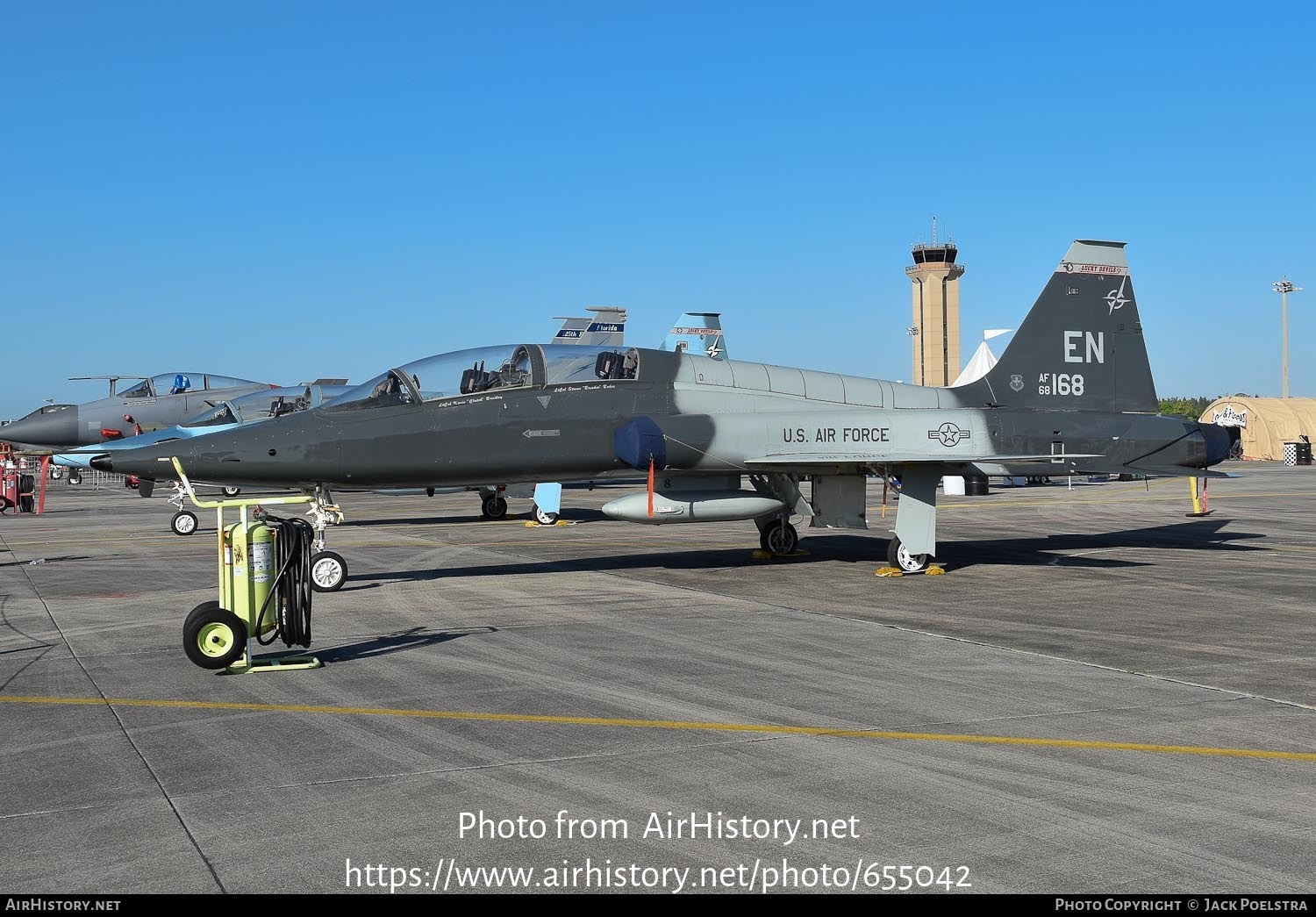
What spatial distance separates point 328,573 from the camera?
14.6 metres

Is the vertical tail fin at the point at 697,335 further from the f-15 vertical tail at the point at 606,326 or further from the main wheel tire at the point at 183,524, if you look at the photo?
the main wheel tire at the point at 183,524

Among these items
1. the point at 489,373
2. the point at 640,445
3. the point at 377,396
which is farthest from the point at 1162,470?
the point at 377,396

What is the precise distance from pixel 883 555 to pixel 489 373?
7.48 m

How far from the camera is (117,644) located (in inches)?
427

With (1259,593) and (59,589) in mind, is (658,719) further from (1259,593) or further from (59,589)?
(59,589)

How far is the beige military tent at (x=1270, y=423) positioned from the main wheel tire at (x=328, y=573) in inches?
2544

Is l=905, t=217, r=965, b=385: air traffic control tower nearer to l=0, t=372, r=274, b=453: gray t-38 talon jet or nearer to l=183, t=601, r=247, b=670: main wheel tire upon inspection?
l=0, t=372, r=274, b=453: gray t-38 talon jet

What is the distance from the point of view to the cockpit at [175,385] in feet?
107

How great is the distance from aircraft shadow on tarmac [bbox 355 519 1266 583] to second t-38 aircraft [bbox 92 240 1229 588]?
1188 mm

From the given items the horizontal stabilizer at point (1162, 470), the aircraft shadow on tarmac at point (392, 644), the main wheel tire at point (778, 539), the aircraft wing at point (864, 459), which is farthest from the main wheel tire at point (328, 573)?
the horizontal stabilizer at point (1162, 470)

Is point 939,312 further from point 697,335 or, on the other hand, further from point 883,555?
point 883,555

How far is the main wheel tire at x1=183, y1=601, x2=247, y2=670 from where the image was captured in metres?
9.27
